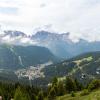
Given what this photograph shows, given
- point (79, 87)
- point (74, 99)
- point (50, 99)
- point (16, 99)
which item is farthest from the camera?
point (79, 87)

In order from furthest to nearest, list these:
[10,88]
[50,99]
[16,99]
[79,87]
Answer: [10,88], [79,87], [50,99], [16,99]

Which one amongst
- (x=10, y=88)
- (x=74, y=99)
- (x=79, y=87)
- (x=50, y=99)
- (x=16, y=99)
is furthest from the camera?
(x=10, y=88)

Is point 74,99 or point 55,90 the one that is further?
point 55,90

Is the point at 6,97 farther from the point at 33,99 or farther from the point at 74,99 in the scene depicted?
the point at 74,99

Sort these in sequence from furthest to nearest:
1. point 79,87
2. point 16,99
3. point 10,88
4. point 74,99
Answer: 1. point 10,88
2. point 79,87
3. point 16,99
4. point 74,99

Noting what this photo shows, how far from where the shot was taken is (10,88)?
180m

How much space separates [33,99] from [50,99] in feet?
94.4

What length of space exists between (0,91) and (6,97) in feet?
16.6

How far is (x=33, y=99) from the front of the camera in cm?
16325

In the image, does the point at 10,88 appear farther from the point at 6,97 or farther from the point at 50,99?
the point at 50,99

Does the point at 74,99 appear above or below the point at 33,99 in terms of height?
above

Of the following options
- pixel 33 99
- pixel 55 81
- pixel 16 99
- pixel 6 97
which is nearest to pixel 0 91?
pixel 6 97

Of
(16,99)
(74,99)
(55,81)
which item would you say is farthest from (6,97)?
(74,99)

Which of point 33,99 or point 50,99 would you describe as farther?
point 33,99
